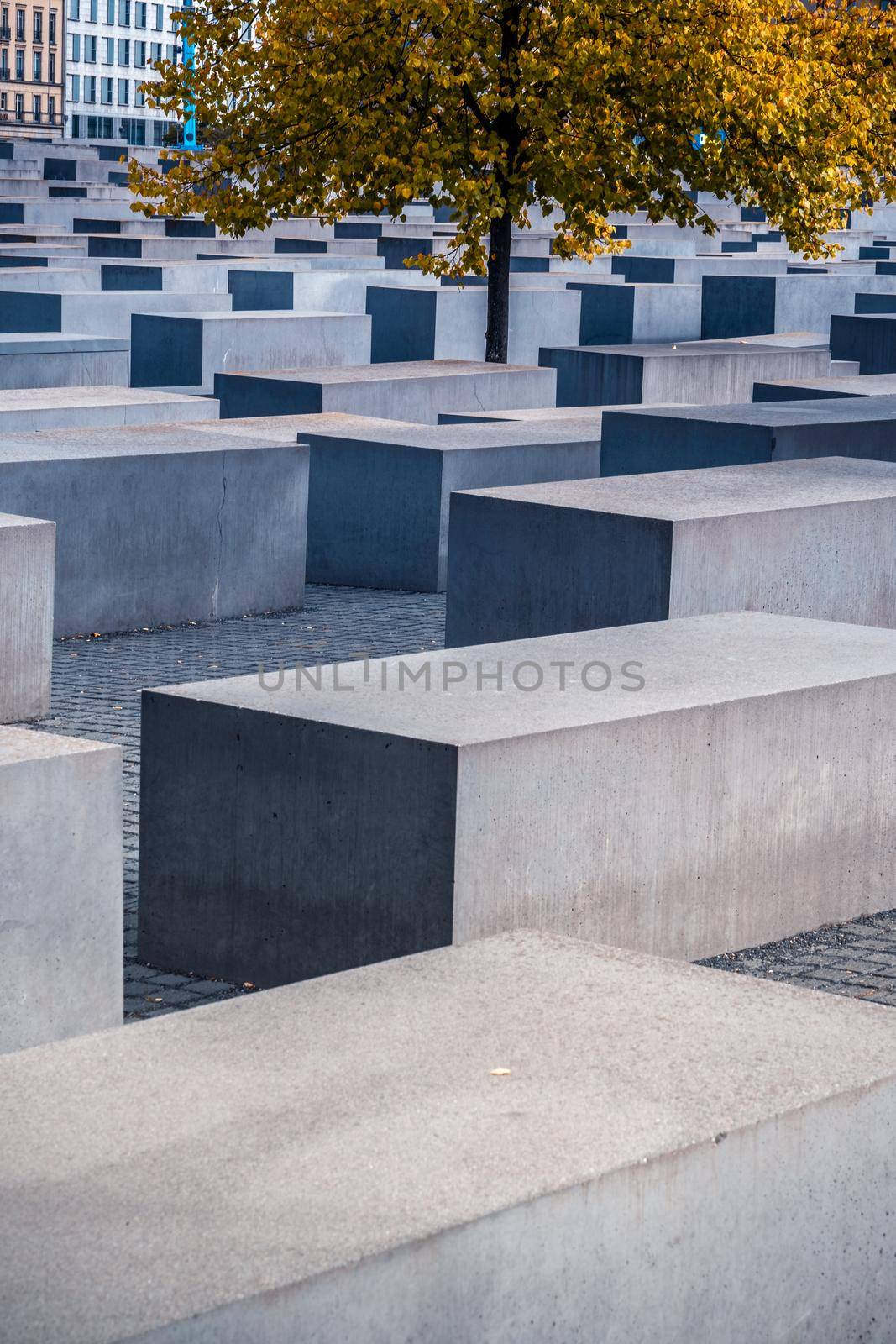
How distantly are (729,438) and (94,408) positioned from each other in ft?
13.9

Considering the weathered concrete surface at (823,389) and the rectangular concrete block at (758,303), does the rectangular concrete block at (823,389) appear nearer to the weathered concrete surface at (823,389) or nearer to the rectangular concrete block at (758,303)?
the weathered concrete surface at (823,389)

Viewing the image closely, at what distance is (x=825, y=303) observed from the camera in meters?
27.1

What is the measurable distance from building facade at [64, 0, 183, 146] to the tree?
417 ft

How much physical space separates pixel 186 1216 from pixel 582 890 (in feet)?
10.3

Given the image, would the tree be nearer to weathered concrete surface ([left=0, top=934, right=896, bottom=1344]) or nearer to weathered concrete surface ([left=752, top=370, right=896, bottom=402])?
weathered concrete surface ([left=752, top=370, right=896, bottom=402])

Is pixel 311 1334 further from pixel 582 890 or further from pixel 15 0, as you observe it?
pixel 15 0

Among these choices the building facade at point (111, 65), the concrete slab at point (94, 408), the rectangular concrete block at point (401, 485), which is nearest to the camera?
the rectangular concrete block at point (401, 485)

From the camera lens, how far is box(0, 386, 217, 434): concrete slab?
556 inches

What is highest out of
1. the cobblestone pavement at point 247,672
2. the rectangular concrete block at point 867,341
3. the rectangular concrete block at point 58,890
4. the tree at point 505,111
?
the tree at point 505,111

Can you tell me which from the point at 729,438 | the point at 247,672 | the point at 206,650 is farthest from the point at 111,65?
the point at 247,672

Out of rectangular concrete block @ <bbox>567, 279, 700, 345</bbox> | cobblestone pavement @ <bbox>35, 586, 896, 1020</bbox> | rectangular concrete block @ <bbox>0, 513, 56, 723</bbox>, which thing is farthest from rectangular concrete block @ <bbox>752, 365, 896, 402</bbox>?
rectangular concrete block @ <bbox>567, 279, 700, 345</bbox>

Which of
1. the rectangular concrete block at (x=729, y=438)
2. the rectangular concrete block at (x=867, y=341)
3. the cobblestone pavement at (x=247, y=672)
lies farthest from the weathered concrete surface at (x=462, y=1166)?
the rectangular concrete block at (x=867, y=341)

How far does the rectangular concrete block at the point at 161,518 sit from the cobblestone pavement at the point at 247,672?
0.49 ft

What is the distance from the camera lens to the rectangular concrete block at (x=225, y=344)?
19.6 meters
